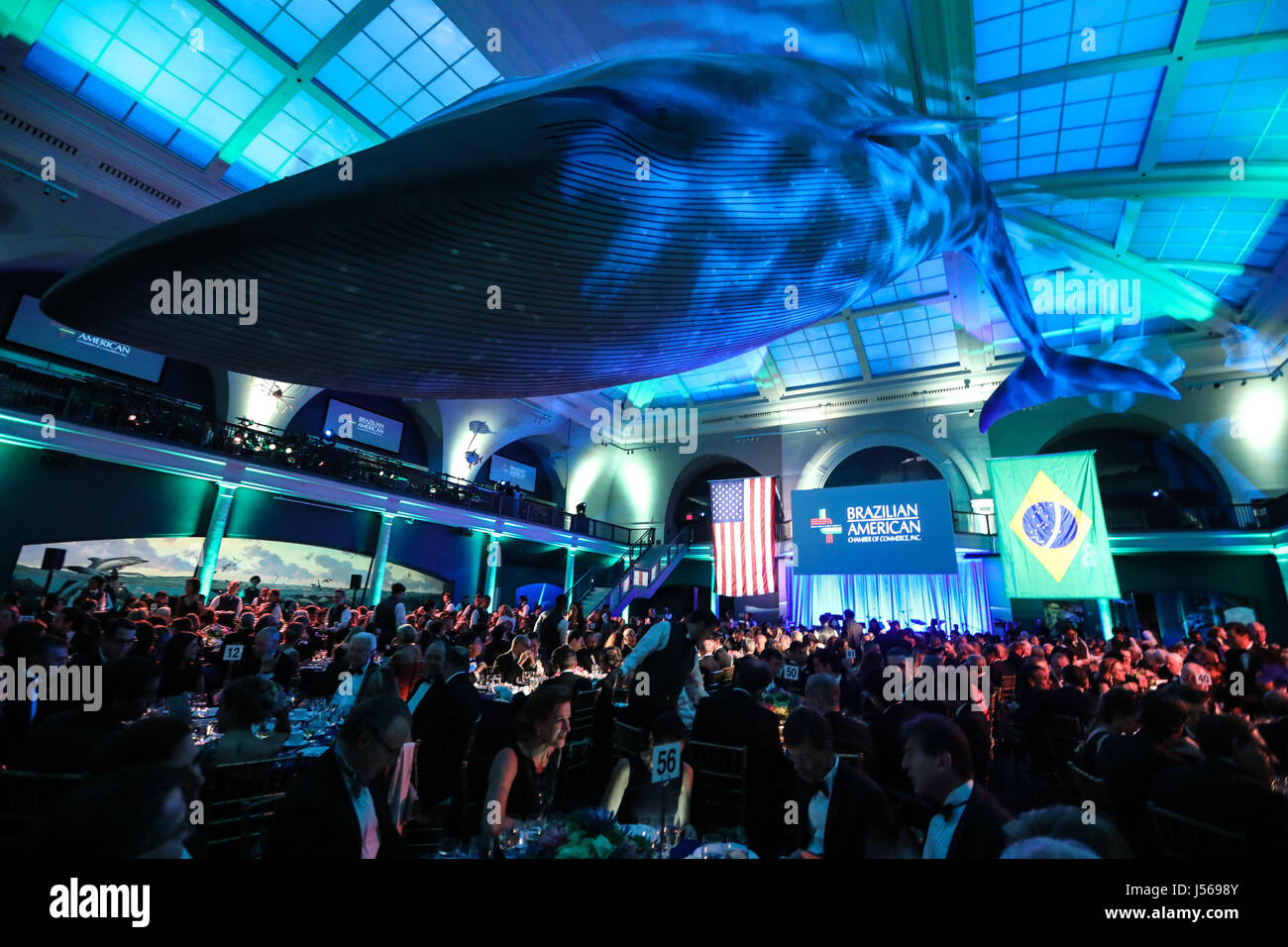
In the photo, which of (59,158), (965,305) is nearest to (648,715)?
(59,158)

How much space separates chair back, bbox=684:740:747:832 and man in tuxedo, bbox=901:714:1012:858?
49.3 inches

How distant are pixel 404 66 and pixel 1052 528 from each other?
14.3 meters

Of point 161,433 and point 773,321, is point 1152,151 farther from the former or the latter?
point 161,433

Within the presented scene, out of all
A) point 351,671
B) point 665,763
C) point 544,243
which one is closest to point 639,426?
point 351,671

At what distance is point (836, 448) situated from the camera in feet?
61.8

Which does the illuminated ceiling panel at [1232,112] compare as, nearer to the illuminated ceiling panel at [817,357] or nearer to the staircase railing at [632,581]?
the illuminated ceiling panel at [817,357]

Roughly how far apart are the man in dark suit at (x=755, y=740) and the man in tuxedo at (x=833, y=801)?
572 millimetres

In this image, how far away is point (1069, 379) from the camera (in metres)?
3.95

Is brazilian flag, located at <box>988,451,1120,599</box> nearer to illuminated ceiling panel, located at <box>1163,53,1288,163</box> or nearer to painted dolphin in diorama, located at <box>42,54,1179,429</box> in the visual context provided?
illuminated ceiling panel, located at <box>1163,53,1288,163</box>

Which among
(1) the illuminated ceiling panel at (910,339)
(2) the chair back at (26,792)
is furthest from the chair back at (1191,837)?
(1) the illuminated ceiling panel at (910,339)

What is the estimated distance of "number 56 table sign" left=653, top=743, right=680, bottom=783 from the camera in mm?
2285

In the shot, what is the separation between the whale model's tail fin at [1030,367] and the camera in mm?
3340

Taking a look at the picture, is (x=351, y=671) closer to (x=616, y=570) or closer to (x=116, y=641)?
(x=116, y=641)

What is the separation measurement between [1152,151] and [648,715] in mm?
12429
